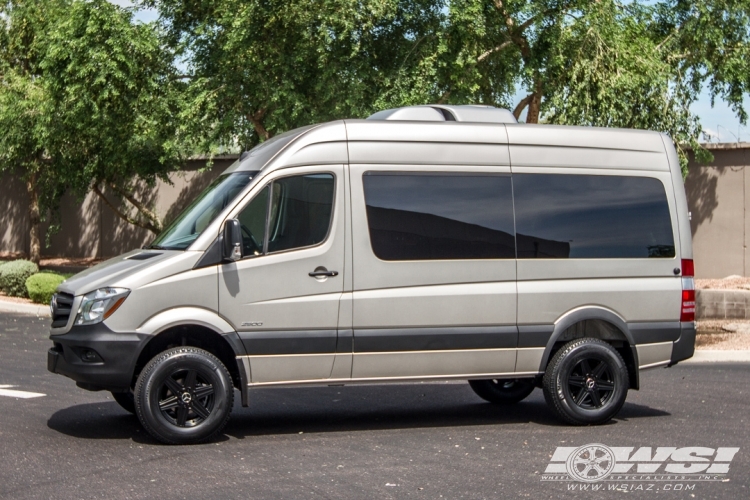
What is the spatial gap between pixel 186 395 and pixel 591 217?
12.8 feet

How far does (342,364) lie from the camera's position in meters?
8.23

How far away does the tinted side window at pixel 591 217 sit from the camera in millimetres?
8812

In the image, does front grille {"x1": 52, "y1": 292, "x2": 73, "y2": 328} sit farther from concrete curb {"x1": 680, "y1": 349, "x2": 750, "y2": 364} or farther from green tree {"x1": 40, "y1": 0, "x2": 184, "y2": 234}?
green tree {"x1": 40, "y1": 0, "x2": 184, "y2": 234}

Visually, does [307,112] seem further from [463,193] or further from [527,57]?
[463,193]

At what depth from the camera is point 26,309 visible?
63.8ft

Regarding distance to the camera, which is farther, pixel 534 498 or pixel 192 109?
pixel 192 109

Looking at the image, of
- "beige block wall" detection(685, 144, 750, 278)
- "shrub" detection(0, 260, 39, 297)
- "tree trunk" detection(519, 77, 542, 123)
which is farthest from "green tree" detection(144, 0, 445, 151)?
"beige block wall" detection(685, 144, 750, 278)

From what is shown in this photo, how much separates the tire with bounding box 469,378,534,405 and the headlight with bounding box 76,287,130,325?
4.00 meters

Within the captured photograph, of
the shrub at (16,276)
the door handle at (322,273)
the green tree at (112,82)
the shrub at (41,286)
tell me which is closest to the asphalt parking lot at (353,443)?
the door handle at (322,273)

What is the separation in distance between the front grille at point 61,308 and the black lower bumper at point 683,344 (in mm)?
5324

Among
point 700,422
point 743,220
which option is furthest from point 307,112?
point 700,422

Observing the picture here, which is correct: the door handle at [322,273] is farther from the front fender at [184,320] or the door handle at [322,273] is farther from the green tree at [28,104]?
the green tree at [28,104]

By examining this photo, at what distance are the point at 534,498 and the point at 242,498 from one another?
184cm

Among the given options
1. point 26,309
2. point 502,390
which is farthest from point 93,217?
point 502,390
